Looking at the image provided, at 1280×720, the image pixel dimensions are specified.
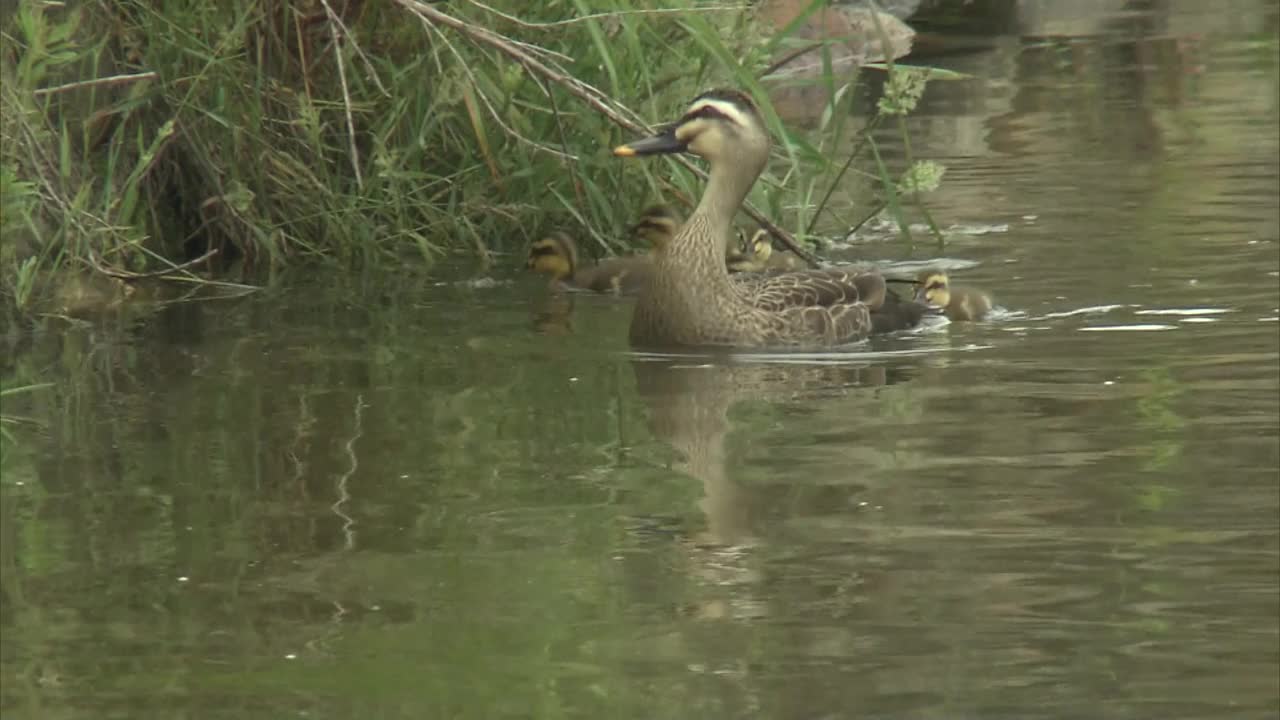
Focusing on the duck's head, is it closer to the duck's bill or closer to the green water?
the duck's bill

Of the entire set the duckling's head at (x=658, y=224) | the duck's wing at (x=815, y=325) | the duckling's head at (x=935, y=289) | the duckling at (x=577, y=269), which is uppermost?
the duckling's head at (x=658, y=224)

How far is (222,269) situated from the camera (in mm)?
11586

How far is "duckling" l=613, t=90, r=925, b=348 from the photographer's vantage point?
9742 millimetres

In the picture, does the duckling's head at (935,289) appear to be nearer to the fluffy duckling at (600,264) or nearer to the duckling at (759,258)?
the duckling at (759,258)

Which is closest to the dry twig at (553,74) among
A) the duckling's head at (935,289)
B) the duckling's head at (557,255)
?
the duckling's head at (935,289)

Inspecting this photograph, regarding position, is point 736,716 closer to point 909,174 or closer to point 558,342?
point 558,342

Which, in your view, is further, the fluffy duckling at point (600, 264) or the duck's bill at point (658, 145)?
the fluffy duckling at point (600, 264)

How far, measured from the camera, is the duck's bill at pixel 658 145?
9867 mm

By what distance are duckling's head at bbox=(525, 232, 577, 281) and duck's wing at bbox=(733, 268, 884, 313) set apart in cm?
118

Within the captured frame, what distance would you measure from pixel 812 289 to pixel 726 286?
1.04ft

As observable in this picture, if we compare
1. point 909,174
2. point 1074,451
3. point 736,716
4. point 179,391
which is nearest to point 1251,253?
point 909,174

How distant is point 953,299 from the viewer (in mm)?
10070

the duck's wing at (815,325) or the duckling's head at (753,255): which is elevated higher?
the duckling's head at (753,255)

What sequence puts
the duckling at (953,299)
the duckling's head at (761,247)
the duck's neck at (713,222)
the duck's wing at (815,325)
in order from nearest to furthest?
the duck's wing at (815,325), the duck's neck at (713,222), the duckling at (953,299), the duckling's head at (761,247)
